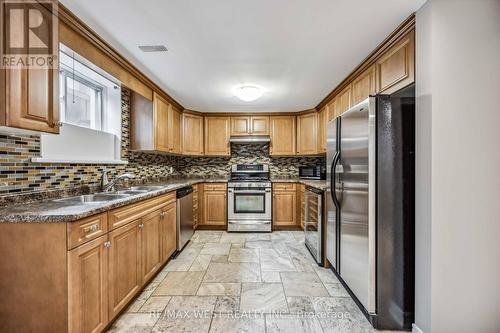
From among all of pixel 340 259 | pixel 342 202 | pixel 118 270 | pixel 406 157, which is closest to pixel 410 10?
pixel 406 157

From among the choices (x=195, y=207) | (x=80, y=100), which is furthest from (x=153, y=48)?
(x=195, y=207)

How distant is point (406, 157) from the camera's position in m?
1.87

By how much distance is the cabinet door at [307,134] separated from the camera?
4.70m

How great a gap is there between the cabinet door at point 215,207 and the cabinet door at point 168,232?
1.43 metres

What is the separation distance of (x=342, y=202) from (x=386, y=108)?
3.05ft

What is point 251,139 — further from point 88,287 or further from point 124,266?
point 88,287

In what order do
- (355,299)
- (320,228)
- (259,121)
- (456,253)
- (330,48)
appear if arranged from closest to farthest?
(456,253)
(355,299)
(330,48)
(320,228)
(259,121)

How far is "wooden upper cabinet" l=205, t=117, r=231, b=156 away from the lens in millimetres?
4961

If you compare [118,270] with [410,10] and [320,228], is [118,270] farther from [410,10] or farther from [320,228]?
[410,10]

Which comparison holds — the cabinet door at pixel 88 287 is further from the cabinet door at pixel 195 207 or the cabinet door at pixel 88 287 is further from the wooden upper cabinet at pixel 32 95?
the cabinet door at pixel 195 207

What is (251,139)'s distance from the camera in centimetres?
488

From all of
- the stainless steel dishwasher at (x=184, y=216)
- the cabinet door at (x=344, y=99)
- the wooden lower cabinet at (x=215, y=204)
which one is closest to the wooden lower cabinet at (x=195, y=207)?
the wooden lower cabinet at (x=215, y=204)

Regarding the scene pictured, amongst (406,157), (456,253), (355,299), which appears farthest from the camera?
(355,299)

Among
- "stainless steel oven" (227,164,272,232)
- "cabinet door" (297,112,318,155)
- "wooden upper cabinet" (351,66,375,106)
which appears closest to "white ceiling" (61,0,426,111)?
"wooden upper cabinet" (351,66,375,106)
